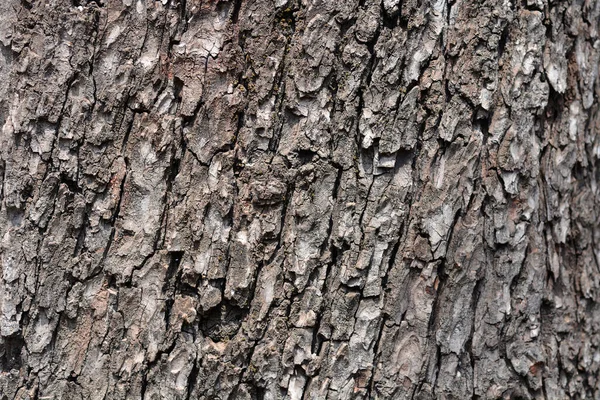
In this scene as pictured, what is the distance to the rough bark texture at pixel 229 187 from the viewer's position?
1.70 metres

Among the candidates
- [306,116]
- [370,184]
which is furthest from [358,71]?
[370,184]

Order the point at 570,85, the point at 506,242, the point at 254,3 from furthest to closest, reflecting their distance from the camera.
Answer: the point at 570,85, the point at 506,242, the point at 254,3

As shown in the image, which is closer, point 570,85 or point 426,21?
point 426,21

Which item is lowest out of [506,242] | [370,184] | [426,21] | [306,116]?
[506,242]

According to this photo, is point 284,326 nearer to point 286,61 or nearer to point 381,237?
point 381,237

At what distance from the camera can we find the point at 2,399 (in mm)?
1745

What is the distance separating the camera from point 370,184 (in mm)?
1736

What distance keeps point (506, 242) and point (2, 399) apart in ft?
5.30

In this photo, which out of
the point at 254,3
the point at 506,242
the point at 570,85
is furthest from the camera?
the point at 570,85

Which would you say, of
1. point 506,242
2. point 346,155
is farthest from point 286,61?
point 506,242

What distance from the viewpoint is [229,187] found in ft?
5.58

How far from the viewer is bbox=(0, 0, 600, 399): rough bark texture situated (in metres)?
1.70

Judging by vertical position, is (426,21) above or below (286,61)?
above

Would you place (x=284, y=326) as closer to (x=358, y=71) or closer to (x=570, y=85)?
(x=358, y=71)
